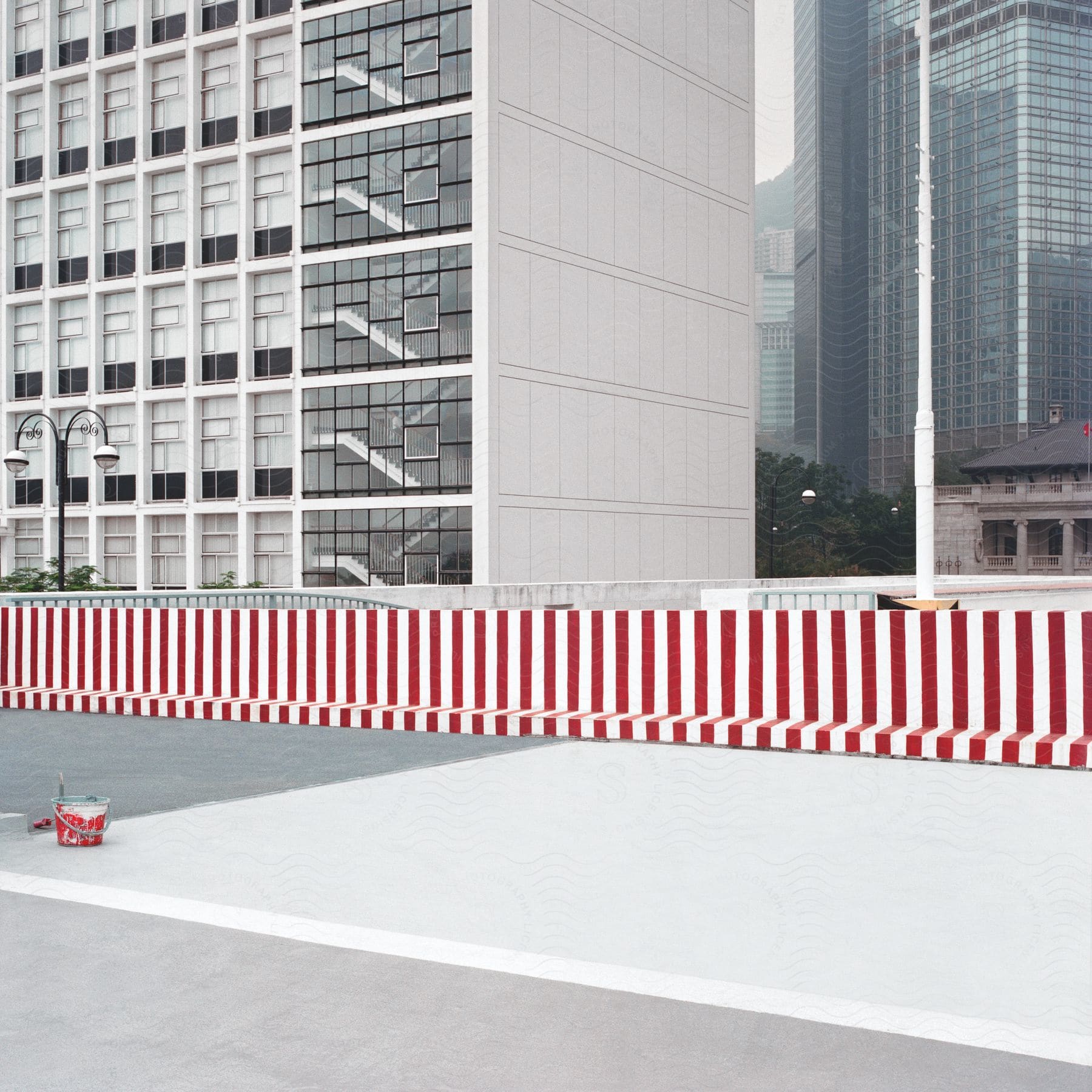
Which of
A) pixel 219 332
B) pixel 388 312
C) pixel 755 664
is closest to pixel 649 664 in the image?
pixel 755 664

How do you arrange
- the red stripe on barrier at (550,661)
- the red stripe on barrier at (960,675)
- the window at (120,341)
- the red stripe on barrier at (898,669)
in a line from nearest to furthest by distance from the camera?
the red stripe on barrier at (960,675) < the red stripe on barrier at (898,669) < the red stripe on barrier at (550,661) < the window at (120,341)

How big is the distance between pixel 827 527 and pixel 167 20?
6945cm

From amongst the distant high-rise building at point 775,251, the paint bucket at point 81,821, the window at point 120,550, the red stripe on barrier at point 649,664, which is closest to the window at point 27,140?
the window at point 120,550

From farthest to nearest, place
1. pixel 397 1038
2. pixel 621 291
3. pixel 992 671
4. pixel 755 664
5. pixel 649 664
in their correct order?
pixel 621 291 < pixel 649 664 < pixel 755 664 < pixel 992 671 < pixel 397 1038

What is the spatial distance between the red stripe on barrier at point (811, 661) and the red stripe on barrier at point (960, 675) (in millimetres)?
1306

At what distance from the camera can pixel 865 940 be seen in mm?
5977

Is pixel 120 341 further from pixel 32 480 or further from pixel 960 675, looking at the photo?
pixel 960 675

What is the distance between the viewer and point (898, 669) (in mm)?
12148

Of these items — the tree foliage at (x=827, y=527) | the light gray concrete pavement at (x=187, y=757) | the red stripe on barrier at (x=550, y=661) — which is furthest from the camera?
the tree foliage at (x=827, y=527)

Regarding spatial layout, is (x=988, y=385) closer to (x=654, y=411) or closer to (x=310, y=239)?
(x=654, y=411)

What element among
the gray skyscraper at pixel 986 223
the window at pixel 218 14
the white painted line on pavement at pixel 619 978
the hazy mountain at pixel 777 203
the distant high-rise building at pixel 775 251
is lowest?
the white painted line on pavement at pixel 619 978

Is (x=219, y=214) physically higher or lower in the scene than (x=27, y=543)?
higher

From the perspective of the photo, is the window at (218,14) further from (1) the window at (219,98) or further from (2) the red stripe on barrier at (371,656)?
(2) the red stripe on barrier at (371,656)

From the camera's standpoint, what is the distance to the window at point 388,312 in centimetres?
3862
